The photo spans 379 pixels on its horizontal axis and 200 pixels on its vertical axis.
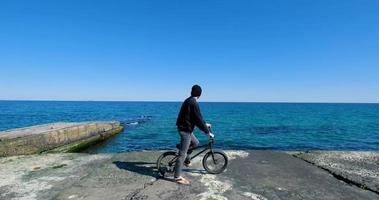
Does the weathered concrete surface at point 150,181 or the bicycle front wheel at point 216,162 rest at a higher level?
the bicycle front wheel at point 216,162

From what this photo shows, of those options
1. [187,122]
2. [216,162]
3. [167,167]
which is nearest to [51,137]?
[167,167]

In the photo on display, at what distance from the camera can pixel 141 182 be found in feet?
22.5

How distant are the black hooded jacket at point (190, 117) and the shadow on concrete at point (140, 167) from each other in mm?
1713

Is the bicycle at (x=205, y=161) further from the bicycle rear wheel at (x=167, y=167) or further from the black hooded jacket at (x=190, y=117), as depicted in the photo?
the black hooded jacket at (x=190, y=117)

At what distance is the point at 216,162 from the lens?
774cm

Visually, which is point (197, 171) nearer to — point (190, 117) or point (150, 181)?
point (150, 181)

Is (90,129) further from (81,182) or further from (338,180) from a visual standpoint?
(338,180)

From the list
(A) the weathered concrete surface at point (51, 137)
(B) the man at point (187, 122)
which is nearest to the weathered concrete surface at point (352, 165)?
(B) the man at point (187, 122)

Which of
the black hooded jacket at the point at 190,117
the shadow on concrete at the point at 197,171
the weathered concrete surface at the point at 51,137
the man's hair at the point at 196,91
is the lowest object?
the weathered concrete surface at the point at 51,137

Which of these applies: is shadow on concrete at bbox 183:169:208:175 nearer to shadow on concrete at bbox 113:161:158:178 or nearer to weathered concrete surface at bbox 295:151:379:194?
shadow on concrete at bbox 113:161:158:178

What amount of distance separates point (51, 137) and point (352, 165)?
16734 mm

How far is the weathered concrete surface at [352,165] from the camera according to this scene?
23.3 ft

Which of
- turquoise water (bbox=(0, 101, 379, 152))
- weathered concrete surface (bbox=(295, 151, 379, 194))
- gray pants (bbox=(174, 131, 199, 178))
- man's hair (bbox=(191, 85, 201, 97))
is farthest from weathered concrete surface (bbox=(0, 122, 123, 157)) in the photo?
weathered concrete surface (bbox=(295, 151, 379, 194))

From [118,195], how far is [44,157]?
16.9 ft
